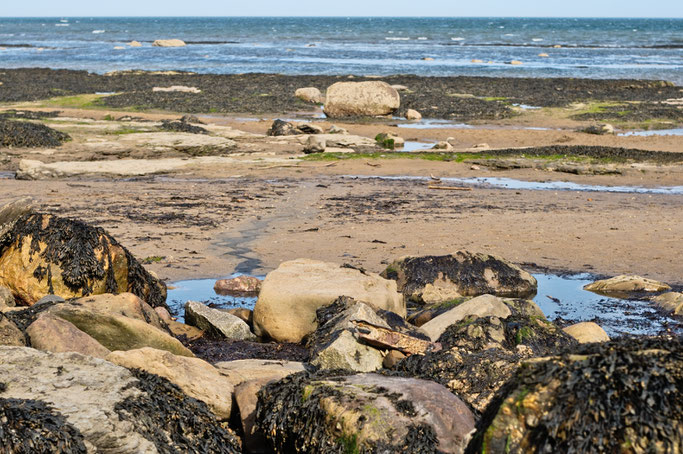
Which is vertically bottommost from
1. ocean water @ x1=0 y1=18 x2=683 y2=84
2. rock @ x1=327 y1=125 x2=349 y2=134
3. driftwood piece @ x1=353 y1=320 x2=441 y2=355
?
ocean water @ x1=0 y1=18 x2=683 y2=84

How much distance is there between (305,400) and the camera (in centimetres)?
523

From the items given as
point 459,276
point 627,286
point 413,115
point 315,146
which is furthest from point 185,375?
point 413,115

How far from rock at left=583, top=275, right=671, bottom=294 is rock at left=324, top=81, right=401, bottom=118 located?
19941 mm

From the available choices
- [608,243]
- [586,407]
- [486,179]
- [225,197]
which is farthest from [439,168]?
[586,407]

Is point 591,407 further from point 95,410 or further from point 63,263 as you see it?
point 63,263

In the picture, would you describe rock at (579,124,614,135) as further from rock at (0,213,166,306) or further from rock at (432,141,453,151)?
rock at (0,213,166,306)

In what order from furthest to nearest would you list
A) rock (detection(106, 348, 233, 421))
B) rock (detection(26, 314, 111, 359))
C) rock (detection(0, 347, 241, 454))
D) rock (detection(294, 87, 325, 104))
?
rock (detection(294, 87, 325, 104)), rock (detection(26, 314, 111, 359)), rock (detection(106, 348, 233, 421)), rock (detection(0, 347, 241, 454))

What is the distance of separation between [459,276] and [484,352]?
4.05 metres

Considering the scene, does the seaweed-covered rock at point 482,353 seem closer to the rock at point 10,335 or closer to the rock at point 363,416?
the rock at point 363,416

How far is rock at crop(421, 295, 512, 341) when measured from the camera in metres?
7.93

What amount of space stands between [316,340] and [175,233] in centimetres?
599

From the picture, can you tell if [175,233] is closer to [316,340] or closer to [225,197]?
[225,197]

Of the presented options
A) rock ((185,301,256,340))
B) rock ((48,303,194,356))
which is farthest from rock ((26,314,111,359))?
rock ((185,301,256,340))

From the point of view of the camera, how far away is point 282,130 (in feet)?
80.6
